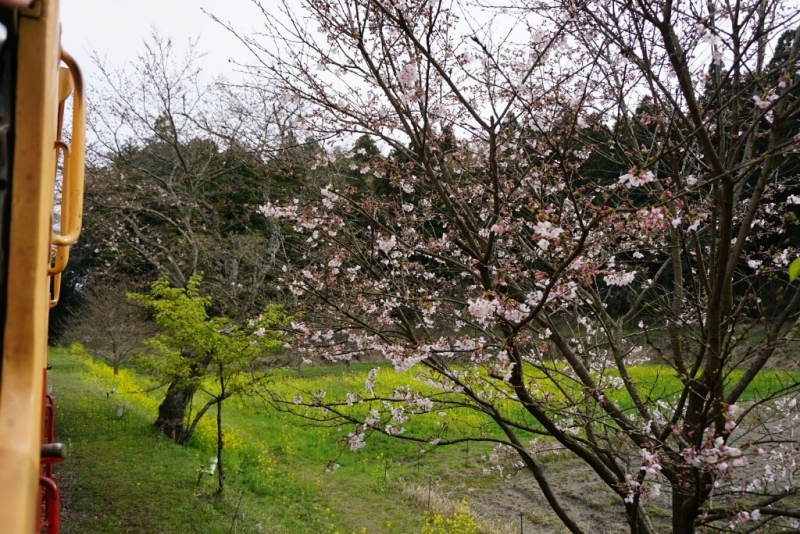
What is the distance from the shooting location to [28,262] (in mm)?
1083

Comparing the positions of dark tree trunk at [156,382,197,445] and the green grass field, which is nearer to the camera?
the green grass field

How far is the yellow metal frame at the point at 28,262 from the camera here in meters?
1.01

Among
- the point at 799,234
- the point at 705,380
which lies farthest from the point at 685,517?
the point at 799,234

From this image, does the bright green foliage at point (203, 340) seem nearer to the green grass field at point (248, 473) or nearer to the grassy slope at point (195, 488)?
the green grass field at point (248, 473)

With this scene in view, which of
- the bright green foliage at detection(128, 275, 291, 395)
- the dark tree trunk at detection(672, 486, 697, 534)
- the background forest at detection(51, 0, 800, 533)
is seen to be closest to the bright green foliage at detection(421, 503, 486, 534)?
the background forest at detection(51, 0, 800, 533)

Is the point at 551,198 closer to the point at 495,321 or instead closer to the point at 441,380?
the point at 441,380

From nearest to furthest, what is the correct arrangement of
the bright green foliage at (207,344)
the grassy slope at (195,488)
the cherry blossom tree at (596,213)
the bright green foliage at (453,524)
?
the cherry blossom tree at (596,213) → the grassy slope at (195,488) → the bright green foliage at (453,524) → the bright green foliage at (207,344)

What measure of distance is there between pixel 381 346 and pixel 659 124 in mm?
2486

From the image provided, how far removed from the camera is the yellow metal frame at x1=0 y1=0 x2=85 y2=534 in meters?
1.01

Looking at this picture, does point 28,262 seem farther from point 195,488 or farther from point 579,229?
point 195,488

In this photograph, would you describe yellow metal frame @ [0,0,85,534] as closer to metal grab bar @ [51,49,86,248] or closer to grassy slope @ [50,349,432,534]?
metal grab bar @ [51,49,86,248]

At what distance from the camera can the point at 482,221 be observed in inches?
226

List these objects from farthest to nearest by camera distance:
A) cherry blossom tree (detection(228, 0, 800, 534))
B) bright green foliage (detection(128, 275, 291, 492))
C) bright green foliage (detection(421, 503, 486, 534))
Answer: bright green foliage (detection(128, 275, 291, 492))
bright green foliage (detection(421, 503, 486, 534))
cherry blossom tree (detection(228, 0, 800, 534))

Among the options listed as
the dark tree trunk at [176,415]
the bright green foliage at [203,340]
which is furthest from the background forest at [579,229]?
the dark tree trunk at [176,415]
